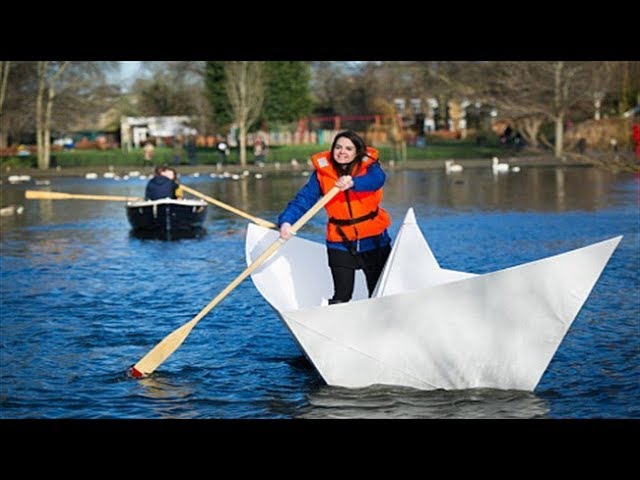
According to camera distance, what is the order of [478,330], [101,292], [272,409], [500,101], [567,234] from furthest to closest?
[500,101] < [567,234] < [101,292] < [272,409] < [478,330]

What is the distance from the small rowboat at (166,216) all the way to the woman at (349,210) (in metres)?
11.3

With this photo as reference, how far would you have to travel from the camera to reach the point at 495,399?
26.9 feet

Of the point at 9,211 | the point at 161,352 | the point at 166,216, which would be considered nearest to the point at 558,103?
the point at 9,211

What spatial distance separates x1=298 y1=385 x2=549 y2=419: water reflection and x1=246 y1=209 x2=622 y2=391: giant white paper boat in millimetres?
64

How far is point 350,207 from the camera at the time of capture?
27.9 ft

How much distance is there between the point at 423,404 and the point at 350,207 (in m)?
1.45

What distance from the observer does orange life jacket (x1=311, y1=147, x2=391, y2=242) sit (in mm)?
8469

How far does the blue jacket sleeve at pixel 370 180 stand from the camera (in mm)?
8344

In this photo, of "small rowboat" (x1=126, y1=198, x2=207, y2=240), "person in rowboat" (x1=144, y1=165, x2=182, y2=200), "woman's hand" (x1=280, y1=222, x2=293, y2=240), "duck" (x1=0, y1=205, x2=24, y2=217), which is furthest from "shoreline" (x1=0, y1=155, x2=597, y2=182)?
"woman's hand" (x1=280, y1=222, x2=293, y2=240)

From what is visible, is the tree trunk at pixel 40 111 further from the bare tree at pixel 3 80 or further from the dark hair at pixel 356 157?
the dark hair at pixel 356 157

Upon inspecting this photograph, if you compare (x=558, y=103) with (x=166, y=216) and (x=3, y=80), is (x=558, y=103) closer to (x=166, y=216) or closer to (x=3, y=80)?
(x=3, y=80)
